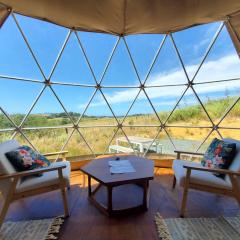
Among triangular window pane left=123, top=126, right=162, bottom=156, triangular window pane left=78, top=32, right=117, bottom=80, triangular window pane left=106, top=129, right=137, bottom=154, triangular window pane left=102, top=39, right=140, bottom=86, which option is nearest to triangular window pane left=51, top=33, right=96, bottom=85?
triangular window pane left=78, top=32, right=117, bottom=80

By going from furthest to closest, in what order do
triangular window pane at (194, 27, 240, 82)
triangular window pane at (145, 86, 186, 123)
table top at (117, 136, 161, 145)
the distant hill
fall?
table top at (117, 136, 161, 145), triangular window pane at (145, 86, 186, 123), the distant hill, triangular window pane at (194, 27, 240, 82)

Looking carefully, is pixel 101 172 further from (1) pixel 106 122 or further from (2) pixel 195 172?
(1) pixel 106 122

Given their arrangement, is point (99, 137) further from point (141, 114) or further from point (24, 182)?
point (24, 182)

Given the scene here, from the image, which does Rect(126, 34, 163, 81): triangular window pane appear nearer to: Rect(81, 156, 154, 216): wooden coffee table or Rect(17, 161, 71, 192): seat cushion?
Rect(81, 156, 154, 216): wooden coffee table

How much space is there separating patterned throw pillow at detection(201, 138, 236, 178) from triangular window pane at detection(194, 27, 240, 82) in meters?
1.78

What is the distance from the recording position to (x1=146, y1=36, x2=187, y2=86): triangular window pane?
445cm

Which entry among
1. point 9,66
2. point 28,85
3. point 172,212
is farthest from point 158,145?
point 9,66

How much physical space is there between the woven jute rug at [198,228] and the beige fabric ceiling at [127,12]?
3108 millimetres

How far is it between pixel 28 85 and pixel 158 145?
11.9 ft

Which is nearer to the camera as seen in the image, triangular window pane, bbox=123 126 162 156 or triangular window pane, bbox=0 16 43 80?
triangular window pane, bbox=0 16 43 80

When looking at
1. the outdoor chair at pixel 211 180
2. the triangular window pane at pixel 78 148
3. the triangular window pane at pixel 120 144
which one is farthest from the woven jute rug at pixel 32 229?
the triangular window pane at pixel 120 144

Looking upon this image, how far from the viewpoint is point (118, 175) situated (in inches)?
108

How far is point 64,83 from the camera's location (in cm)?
423

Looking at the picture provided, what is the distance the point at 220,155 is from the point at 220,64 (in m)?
2.81
